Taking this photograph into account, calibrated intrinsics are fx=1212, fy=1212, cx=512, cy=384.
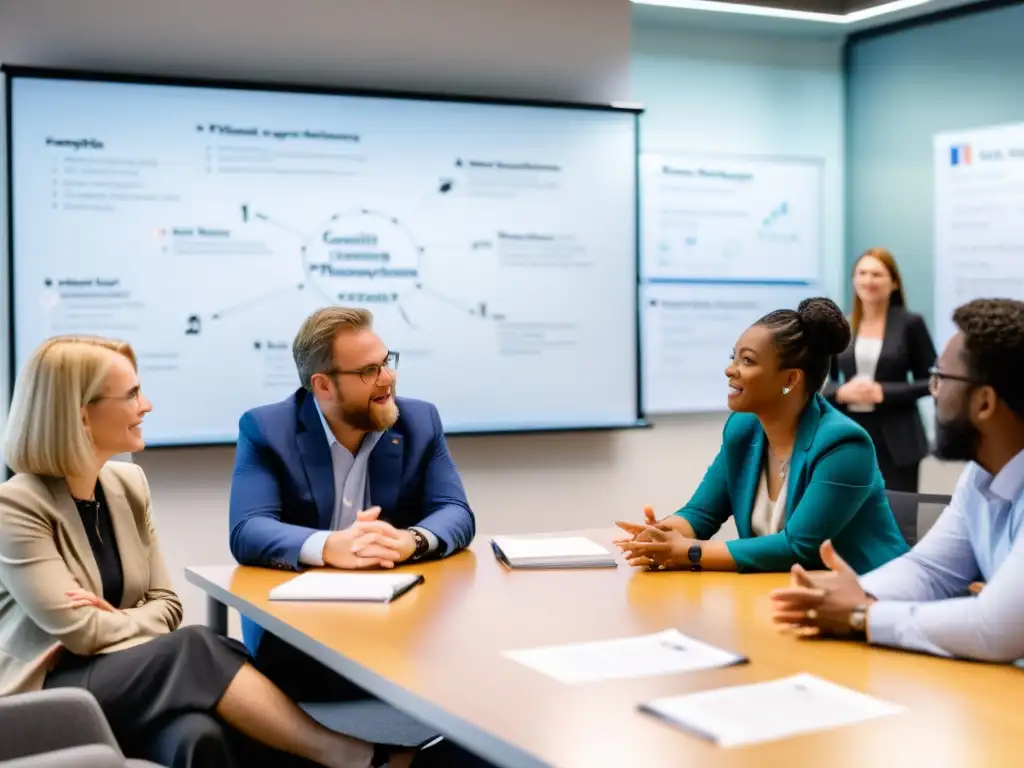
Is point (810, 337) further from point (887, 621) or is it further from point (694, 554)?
point (887, 621)

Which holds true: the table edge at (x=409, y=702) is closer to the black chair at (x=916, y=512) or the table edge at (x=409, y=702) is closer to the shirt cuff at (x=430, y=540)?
the shirt cuff at (x=430, y=540)

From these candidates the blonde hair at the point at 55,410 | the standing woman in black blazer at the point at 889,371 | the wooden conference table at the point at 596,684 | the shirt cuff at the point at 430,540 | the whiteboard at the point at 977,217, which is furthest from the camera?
the whiteboard at the point at 977,217

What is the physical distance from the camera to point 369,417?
3188 millimetres

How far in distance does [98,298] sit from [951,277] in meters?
3.80

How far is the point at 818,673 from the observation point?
1.90 m

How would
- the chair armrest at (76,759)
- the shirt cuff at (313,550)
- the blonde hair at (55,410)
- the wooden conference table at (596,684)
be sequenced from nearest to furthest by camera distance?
the wooden conference table at (596,684) < the chair armrest at (76,759) < the blonde hair at (55,410) < the shirt cuff at (313,550)

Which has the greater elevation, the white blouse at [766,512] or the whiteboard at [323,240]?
the whiteboard at [323,240]

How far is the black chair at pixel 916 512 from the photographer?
127 inches

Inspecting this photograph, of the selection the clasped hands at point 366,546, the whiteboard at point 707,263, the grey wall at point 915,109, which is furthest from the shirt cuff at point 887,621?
the grey wall at point 915,109

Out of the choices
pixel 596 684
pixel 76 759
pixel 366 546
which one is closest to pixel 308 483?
pixel 366 546

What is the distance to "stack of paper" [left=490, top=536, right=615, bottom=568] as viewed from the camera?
291cm

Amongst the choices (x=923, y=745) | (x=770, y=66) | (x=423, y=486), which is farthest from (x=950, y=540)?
(x=770, y=66)

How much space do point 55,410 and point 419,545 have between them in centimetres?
91

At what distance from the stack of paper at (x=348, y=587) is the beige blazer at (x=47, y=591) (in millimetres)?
305
